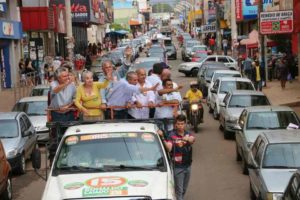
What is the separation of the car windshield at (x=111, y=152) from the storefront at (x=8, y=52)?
29.2 m

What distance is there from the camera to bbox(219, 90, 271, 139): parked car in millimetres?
20672

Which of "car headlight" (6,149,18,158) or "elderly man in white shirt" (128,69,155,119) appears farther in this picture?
"car headlight" (6,149,18,158)

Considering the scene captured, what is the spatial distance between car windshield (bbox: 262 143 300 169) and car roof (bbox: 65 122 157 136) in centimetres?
265

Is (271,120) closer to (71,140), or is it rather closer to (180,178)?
(180,178)

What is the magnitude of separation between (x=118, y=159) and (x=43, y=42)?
139 feet

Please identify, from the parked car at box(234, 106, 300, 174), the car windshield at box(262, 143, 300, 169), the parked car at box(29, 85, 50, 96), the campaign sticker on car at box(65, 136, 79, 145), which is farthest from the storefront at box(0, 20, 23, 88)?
the campaign sticker on car at box(65, 136, 79, 145)

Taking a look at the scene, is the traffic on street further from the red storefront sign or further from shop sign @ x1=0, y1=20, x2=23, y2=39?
the red storefront sign

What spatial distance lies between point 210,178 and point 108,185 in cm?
683

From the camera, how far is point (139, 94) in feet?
41.0

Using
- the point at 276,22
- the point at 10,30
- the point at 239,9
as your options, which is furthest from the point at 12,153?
the point at 239,9

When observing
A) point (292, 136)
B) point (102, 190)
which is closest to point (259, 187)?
point (292, 136)

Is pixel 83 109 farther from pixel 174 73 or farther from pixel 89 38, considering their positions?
pixel 89 38

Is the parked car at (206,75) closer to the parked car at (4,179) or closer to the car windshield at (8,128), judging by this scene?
the car windshield at (8,128)

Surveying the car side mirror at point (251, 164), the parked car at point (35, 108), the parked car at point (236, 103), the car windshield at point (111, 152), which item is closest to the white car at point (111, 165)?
the car windshield at point (111, 152)
